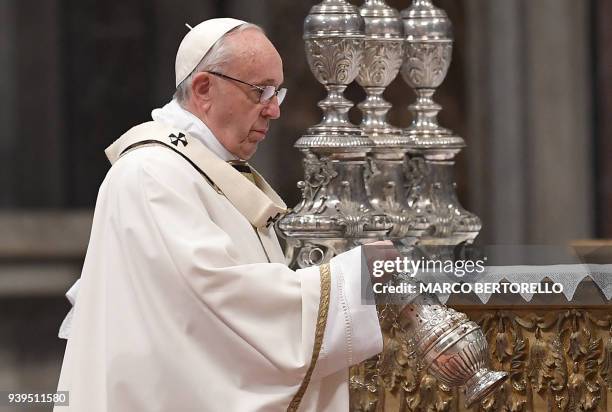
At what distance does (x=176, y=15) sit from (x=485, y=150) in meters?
2.25

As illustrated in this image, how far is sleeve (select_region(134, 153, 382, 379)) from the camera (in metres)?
4.97

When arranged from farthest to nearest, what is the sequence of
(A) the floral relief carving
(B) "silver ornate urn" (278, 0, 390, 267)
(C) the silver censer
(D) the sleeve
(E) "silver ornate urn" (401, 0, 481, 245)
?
(E) "silver ornate urn" (401, 0, 481, 245) → (A) the floral relief carving → (B) "silver ornate urn" (278, 0, 390, 267) → (C) the silver censer → (D) the sleeve

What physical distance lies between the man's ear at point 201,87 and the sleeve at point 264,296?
393 mm

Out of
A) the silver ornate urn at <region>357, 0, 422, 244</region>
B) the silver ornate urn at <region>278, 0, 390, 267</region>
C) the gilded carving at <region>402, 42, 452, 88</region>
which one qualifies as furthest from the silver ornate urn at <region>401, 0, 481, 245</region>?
the silver ornate urn at <region>278, 0, 390, 267</region>

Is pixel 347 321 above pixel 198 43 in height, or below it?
below

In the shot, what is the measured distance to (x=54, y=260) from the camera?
10.7 metres

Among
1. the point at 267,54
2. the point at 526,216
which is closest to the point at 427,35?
the point at 267,54

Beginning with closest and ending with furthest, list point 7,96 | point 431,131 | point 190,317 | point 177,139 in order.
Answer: point 190,317
point 177,139
point 431,131
point 7,96

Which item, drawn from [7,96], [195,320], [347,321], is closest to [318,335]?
[347,321]

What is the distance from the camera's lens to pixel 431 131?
6406 millimetres

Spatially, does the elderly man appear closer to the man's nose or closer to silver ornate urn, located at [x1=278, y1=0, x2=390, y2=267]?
the man's nose

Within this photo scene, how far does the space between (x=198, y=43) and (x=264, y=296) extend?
0.89 m

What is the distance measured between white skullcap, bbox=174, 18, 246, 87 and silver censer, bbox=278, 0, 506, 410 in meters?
0.60

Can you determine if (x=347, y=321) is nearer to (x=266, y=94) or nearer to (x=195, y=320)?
(x=195, y=320)
